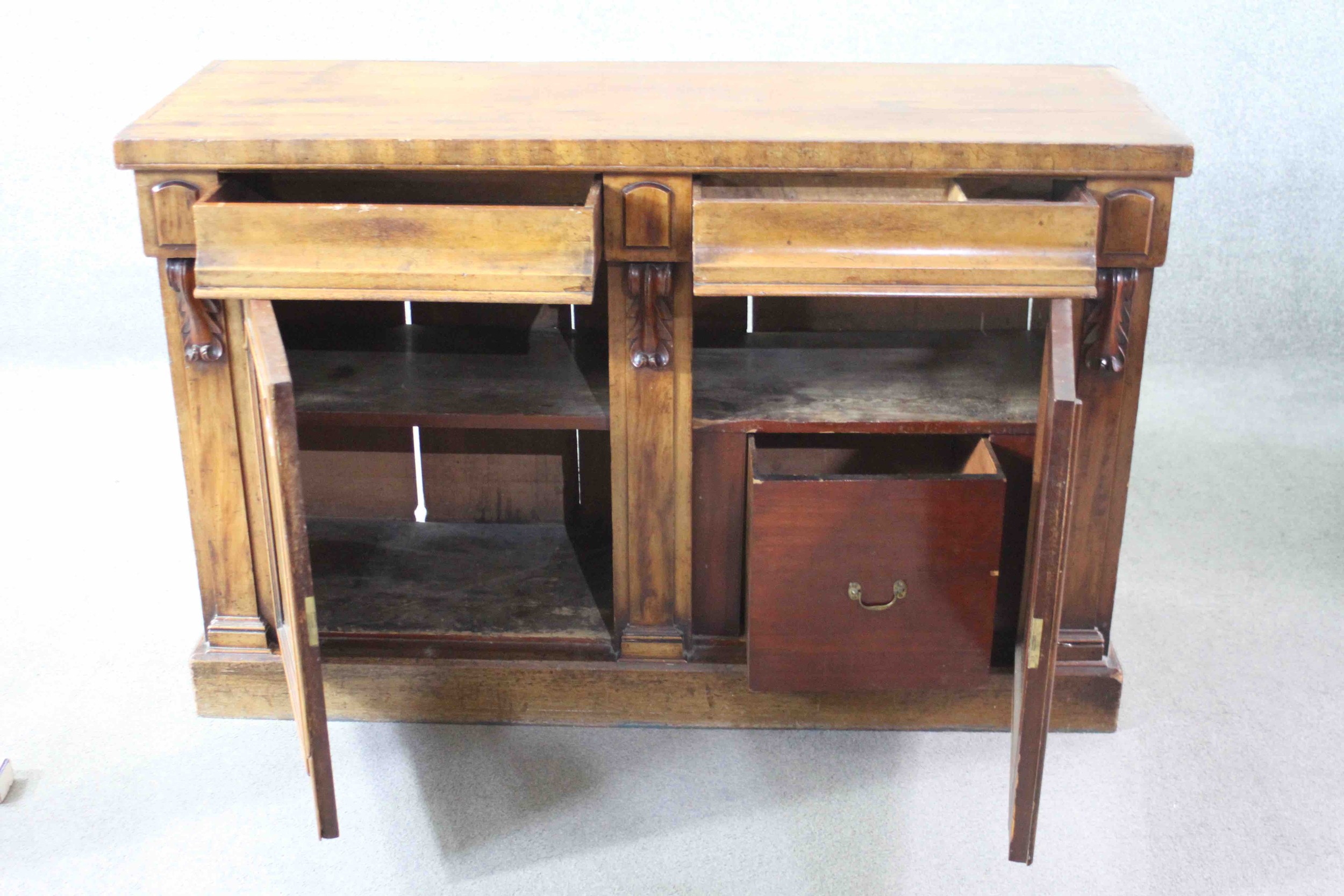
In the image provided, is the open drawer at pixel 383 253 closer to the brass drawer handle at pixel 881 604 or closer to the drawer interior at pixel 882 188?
the drawer interior at pixel 882 188

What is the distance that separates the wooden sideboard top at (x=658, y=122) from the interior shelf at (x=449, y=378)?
0.41 metres

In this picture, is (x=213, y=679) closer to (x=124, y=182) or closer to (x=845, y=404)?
(x=845, y=404)

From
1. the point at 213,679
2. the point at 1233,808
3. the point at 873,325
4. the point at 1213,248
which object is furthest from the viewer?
the point at 1213,248

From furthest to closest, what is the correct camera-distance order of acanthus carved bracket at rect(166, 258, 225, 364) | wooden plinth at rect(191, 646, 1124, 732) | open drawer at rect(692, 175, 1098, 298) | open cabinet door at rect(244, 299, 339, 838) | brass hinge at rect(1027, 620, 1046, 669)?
wooden plinth at rect(191, 646, 1124, 732) → acanthus carved bracket at rect(166, 258, 225, 364) → open drawer at rect(692, 175, 1098, 298) → brass hinge at rect(1027, 620, 1046, 669) → open cabinet door at rect(244, 299, 339, 838)

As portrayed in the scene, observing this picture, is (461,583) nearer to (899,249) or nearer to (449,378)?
(449,378)

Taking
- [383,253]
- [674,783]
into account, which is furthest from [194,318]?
[674,783]

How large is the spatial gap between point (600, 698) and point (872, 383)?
0.63 meters

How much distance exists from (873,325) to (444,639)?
34.6 inches

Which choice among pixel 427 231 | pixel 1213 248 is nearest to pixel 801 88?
pixel 427 231

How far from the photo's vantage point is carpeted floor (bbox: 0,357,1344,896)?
217 centimetres

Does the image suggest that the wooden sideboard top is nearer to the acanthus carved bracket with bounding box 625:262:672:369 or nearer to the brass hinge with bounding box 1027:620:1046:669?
the acanthus carved bracket with bounding box 625:262:672:369

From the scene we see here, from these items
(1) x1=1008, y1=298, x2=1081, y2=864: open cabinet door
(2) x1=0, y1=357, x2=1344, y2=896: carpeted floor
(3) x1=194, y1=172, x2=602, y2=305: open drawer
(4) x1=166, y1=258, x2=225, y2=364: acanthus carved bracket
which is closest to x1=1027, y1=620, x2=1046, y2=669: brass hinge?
(1) x1=1008, y1=298, x2=1081, y2=864: open cabinet door

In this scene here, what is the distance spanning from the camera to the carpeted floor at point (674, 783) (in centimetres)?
217

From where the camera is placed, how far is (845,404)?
7.71ft
